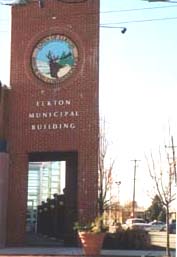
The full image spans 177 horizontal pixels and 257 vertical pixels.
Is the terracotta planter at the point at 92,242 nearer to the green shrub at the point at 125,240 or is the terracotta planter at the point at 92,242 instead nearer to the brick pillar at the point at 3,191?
the green shrub at the point at 125,240

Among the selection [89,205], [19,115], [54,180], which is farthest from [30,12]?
[54,180]

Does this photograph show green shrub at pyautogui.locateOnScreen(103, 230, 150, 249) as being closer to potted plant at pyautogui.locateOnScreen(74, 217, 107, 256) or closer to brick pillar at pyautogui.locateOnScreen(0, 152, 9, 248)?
potted plant at pyautogui.locateOnScreen(74, 217, 107, 256)

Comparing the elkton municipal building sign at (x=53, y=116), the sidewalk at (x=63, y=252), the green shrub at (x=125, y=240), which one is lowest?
the sidewalk at (x=63, y=252)

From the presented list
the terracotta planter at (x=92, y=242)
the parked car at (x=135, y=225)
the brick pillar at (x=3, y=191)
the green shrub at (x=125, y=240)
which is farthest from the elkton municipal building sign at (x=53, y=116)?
the parked car at (x=135, y=225)

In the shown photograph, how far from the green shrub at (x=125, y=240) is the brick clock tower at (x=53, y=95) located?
155 centimetres

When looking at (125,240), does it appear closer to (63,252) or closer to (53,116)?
(63,252)

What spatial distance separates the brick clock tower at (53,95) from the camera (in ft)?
95.2

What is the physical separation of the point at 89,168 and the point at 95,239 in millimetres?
4320

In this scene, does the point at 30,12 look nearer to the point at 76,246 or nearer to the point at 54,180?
the point at 76,246

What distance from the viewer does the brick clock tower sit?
29.0 meters

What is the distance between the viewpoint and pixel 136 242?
28.6 meters

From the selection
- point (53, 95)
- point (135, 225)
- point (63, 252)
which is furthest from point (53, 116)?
point (135, 225)

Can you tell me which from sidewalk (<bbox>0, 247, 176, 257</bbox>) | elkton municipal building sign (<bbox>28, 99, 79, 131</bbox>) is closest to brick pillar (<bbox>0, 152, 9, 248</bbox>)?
sidewalk (<bbox>0, 247, 176, 257</bbox>)

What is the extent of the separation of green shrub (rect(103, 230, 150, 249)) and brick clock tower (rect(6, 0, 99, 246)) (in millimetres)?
1555
